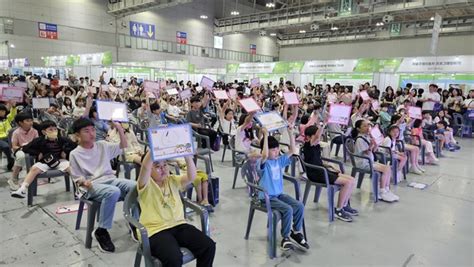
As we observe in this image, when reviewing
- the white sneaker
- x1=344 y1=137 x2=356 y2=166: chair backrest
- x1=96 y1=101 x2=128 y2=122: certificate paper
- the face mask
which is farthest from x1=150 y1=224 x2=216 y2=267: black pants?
the white sneaker

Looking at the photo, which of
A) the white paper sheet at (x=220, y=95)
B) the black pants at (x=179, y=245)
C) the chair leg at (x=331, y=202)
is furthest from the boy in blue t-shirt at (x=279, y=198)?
the white paper sheet at (x=220, y=95)

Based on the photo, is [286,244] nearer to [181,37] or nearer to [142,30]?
[142,30]

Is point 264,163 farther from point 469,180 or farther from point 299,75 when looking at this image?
point 299,75

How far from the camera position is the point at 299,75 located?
16.8 metres

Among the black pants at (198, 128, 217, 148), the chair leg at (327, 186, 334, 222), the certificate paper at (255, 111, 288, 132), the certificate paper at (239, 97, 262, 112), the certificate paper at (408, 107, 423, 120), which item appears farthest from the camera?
the certificate paper at (408, 107, 423, 120)

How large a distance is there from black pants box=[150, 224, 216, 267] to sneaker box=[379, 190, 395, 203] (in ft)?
9.75

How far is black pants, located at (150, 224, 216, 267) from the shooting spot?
6.53 feet

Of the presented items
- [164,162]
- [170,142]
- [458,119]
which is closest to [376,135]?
[164,162]

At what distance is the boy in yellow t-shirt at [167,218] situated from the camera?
80.5 inches

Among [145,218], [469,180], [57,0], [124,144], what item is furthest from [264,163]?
[57,0]

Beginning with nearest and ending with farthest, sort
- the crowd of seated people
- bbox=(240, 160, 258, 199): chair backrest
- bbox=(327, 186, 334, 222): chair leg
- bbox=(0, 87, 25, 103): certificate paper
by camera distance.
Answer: the crowd of seated people < bbox=(240, 160, 258, 199): chair backrest < bbox=(327, 186, 334, 222): chair leg < bbox=(0, 87, 25, 103): certificate paper

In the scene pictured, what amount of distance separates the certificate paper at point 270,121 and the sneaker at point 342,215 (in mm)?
1203

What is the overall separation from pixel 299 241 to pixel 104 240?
1.75 metres

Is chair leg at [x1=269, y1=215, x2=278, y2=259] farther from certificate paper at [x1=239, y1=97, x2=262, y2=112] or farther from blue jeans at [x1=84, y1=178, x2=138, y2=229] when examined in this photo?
certificate paper at [x1=239, y1=97, x2=262, y2=112]
